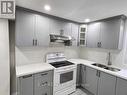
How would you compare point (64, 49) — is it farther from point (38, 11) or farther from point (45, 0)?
point (45, 0)

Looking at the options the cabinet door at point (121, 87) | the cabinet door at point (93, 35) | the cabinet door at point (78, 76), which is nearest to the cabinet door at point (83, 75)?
the cabinet door at point (78, 76)

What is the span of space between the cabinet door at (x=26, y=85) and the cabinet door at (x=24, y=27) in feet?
2.53

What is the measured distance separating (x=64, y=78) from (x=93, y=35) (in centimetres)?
168

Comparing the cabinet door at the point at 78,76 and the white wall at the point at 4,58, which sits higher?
the white wall at the point at 4,58

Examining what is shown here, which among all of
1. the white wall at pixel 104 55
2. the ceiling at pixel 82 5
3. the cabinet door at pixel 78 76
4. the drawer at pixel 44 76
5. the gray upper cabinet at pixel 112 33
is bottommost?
the cabinet door at pixel 78 76

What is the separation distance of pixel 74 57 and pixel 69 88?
1327 millimetres

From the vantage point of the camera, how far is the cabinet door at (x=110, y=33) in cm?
208

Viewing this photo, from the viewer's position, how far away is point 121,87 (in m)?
1.68

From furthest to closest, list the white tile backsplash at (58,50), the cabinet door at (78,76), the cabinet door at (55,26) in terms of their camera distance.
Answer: the cabinet door at (78,76), the cabinet door at (55,26), the white tile backsplash at (58,50)

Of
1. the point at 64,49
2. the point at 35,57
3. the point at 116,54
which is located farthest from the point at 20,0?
the point at 116,54

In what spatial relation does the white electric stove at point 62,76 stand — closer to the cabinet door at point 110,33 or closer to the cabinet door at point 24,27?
the cabinet door at point 24,27

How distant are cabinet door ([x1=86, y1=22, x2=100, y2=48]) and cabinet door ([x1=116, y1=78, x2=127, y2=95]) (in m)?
A: 1.16

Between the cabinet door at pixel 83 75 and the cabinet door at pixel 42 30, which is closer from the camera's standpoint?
the cabinet door at pixel 42 30

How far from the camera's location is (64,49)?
3.02 metres
